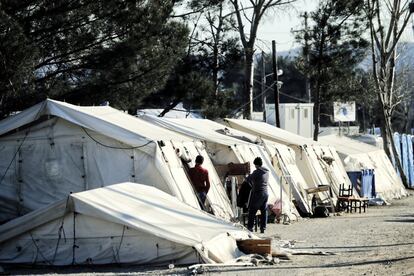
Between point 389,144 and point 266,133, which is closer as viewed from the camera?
point 266,133

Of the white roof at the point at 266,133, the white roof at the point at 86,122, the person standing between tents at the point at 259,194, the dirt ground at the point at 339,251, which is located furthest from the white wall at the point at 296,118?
the white roof at the point at 86,122

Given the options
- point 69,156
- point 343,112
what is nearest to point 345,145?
point 343,112

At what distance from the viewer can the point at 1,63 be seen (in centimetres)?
2164

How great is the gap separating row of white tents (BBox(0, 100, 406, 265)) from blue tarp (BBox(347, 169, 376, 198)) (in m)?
1.22

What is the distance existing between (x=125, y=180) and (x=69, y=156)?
56.7 inches

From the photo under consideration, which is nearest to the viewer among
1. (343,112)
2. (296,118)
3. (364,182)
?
(364,182)

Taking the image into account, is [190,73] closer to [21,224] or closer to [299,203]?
[299,203]

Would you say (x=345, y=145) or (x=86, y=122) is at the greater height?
(x=86, y=122)

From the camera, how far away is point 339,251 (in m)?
15.3

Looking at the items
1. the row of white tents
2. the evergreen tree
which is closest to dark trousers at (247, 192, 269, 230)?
the row of white tents

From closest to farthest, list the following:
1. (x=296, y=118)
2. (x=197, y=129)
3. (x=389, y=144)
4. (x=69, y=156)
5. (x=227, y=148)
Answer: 1. (x=69, y=156)
2. (x=227, y=148)
3. (x=197, y=129)
4. (x=389, y=144)
5. (x=296, y=118)

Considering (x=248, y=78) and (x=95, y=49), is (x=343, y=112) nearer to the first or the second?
(x=248, y=78)

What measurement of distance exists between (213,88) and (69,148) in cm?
1619

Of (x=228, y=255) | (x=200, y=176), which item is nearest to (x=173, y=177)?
(x=200, y=176)
